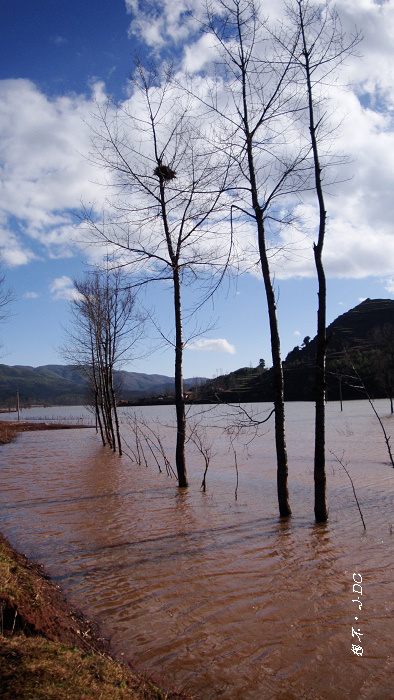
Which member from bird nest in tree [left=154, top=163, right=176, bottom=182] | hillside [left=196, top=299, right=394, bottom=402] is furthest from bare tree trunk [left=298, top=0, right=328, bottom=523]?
hillside [left=196, top=299, right=394, bottom=402]

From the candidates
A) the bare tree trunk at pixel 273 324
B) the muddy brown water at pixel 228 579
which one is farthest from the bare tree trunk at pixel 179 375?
the bare tree trunk at pixel 273 324

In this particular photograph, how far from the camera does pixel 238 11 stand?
26.2ft

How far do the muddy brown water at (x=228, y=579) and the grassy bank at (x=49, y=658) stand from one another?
515 millimetres

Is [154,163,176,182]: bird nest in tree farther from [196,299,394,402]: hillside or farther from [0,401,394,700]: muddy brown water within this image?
[196,299,394,402]: hillside

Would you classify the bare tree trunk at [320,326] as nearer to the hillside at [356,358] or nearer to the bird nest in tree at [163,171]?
the bird nest in tree at [163,171]

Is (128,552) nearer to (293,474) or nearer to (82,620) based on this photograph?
(82,620)

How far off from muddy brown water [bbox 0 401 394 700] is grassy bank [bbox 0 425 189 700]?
1.69ft

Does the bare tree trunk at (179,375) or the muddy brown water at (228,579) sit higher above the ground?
the bare tree trunk at (179,375)

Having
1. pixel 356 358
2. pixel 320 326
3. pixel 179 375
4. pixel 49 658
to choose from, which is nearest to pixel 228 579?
pixel 49 658

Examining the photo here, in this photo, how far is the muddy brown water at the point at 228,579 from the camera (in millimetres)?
3770

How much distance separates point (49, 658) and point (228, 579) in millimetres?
3265

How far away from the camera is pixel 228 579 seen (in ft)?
18.5

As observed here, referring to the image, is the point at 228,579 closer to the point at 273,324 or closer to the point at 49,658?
the point at 49,658

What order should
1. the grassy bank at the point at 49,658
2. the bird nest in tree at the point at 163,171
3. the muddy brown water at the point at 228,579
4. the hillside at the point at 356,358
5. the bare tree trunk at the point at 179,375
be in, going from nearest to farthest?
the grassy bank at the point at 49,658
the muddy brown water at the point at 228,579
the bird nest in tree at the point at 163,171
the bare tree trunk at the point at 179,375
the hillside at the point at 356,358
